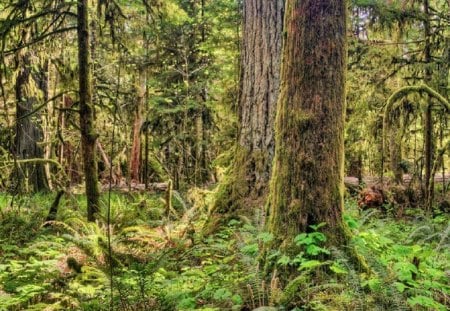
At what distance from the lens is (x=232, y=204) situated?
5746 millimetres

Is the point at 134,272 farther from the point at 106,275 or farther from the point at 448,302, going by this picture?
the point at 448,302

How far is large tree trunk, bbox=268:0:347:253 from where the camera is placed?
3707 mm

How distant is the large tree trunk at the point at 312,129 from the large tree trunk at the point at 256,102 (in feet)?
6.18

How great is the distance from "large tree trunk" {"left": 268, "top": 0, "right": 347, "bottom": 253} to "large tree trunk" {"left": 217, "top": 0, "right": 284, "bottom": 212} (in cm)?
188

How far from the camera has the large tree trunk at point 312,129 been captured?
3.71 m

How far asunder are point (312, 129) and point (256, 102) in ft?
7.77

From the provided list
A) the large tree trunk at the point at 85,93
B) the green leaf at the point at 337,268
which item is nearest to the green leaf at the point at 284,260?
the green leaf at the point at 337,268

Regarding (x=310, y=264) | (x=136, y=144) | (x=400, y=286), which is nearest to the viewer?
(x=400, y=286)

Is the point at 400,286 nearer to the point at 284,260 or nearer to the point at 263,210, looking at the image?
the point at 284,260

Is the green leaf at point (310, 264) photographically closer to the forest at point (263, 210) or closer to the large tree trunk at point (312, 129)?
the forest at point (263, 210)

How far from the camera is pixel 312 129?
3734 millimetres

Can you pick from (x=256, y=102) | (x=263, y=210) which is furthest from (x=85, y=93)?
(x=263, y=210)

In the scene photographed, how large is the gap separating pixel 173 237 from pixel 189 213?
0.57 metres

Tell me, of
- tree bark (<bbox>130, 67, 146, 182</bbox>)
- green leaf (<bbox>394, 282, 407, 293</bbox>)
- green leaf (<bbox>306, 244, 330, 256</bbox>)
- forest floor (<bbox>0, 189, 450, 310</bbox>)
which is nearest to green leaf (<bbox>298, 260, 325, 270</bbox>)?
forest floor (<bbox>0, 189, 450, 310</bbox>)
